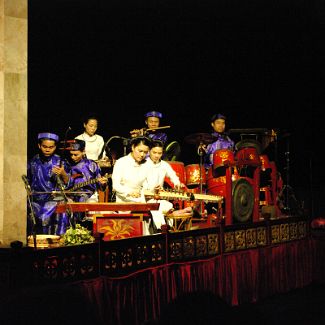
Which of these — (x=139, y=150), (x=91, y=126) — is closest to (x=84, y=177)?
(x=91, y=126)

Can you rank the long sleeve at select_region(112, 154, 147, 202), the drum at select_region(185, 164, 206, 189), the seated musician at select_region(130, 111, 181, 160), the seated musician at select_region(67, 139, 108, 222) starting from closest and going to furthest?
the long sleeve at select_region(112, 154, 147, 202) < the seated musician at select_region(67, 139, 108, 222) < the seated musician at select_region(130, 111, 181, 160) < the drum at select_region(185, 164, 206, 189)

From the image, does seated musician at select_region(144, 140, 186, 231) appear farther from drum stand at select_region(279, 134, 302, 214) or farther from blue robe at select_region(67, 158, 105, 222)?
drum stand at select_region(279, 134, 302, 214)

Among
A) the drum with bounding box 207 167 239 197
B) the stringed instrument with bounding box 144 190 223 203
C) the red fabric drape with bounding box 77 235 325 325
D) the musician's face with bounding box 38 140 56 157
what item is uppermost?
the musician's face with bounding box 38 140 56 157

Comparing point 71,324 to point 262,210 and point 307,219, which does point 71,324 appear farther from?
point 262,210

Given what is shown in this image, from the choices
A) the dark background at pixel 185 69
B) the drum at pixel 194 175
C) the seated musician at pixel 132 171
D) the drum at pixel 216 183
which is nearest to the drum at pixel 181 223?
the seated musician at pixel 132 171

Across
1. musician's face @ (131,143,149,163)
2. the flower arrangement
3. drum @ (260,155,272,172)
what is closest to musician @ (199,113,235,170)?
drum @ (260,155,272,172)

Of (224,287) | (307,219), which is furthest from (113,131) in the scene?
(224,287)

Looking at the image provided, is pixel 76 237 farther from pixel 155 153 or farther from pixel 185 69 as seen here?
pixel 185 69

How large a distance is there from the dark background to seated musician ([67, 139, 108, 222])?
1.54 metres

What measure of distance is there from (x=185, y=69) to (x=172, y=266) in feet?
23.8

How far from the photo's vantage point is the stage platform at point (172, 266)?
5.12 m

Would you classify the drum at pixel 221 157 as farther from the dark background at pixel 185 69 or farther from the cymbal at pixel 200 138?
the dark background at pixel 185 69

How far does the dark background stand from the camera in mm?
10859

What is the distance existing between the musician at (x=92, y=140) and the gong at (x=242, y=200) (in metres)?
2.52
